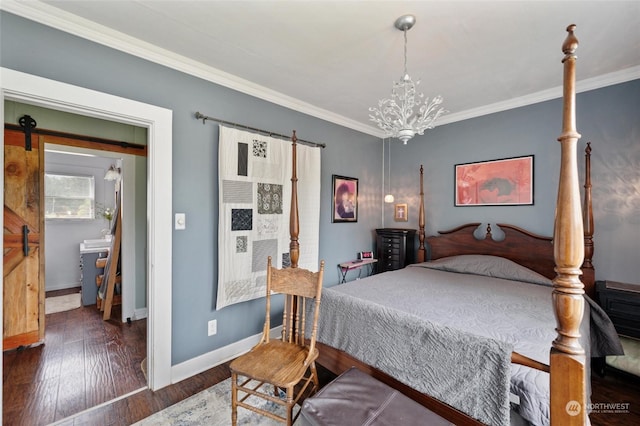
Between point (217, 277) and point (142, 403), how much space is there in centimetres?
103

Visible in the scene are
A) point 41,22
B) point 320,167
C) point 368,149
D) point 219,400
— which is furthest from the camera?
point 368,149

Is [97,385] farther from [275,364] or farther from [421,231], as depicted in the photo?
[421,231]

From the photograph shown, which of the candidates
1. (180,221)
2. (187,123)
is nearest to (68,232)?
(180,221)

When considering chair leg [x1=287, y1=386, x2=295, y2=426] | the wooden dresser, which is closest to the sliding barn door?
chair leg [x1=287, y1=386, x2=295, y2=426]

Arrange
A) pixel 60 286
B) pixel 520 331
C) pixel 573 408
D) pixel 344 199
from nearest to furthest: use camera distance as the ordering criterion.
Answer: pixel 573 408 < pixel 520 331 < pixel 344 199 < pixel 60 286

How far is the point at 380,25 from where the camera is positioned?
1.86 metres

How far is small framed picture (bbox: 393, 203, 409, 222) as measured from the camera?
13.4ft

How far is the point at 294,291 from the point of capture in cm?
194

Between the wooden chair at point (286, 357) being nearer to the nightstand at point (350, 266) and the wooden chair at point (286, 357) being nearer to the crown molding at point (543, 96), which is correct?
the nightstand at point (350, 266)

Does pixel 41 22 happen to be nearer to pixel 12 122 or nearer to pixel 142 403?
pixel 12 122

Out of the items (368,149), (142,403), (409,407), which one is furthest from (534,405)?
(368,149)

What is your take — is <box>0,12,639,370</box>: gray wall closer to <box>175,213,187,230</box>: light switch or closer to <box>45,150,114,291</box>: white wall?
<box>175,213,187,230</box>: light switch

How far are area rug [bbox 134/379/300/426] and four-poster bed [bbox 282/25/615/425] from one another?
561mm

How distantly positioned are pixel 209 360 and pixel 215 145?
1993 mm
